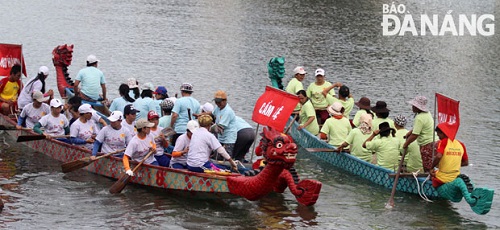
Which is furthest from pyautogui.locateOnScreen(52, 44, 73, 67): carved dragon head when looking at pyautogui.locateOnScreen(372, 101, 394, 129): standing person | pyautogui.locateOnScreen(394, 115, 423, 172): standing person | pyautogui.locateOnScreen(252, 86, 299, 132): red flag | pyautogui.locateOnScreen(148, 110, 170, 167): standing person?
pyautogui.locateOnScreen(394, 115, 423, 172): standing person

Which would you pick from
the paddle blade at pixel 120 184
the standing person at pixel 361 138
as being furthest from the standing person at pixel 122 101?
the standing person at pixel 361 138

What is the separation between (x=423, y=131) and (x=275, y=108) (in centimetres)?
356

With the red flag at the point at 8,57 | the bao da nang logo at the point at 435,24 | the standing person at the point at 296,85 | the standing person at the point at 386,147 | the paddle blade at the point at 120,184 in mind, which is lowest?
the paddle blade at the point at 120,184

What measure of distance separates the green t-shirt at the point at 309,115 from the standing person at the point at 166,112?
4.43 meters

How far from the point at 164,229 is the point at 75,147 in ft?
→ 16.0

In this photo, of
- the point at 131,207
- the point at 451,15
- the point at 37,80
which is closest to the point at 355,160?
Answer: the point at 131,207

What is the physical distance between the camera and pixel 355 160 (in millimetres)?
23125

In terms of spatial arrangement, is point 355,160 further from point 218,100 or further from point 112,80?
point 112,80

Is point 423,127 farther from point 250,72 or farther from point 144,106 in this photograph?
point 250,72

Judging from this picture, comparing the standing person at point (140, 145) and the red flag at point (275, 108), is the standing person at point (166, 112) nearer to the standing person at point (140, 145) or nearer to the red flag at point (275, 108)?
the standing person at point (140, 145)

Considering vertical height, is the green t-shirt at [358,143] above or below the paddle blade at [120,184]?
above

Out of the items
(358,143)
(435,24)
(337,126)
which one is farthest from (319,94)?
(435,24)

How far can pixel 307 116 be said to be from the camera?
2581cm

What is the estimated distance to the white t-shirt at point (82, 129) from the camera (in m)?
22.7
